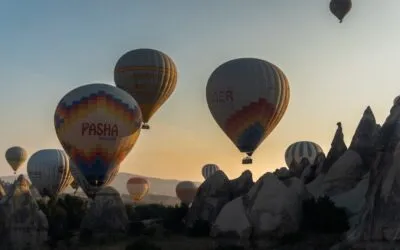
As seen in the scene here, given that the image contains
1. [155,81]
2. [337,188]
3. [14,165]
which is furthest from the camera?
[14,165]

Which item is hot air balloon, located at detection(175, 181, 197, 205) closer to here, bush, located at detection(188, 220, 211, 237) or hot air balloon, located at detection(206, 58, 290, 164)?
hot air balloon, located at detection(206, 58, 290, 164)

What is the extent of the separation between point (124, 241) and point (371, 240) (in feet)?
74.5

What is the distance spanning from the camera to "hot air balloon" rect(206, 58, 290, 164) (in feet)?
177

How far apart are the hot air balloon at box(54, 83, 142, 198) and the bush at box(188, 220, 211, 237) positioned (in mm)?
8246

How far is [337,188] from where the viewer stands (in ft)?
156

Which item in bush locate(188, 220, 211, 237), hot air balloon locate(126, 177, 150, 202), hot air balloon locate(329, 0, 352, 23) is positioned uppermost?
hot air balloon locate(329, 0, 352, 23)

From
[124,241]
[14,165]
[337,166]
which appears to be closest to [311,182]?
[337,166]

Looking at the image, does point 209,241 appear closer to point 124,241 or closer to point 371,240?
point 124,241

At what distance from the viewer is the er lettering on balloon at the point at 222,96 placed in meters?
54.3

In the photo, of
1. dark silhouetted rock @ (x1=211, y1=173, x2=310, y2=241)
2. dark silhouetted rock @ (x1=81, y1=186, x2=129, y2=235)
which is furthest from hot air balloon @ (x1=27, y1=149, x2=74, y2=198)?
dark silhouetted rock @ (x1=211, y1=173, x2=310, y2=241)

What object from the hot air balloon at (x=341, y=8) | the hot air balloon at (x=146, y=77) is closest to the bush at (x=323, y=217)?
the hot air balloon at (x=341, y=8)

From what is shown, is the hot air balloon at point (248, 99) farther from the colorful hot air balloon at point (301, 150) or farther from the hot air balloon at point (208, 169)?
the hot air balloon at point (208, 169)

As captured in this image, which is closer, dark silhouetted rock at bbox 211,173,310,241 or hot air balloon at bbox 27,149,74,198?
dark silhouetted rock at bbox 211,173,310,241

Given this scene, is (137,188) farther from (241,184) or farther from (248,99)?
(241,184)
